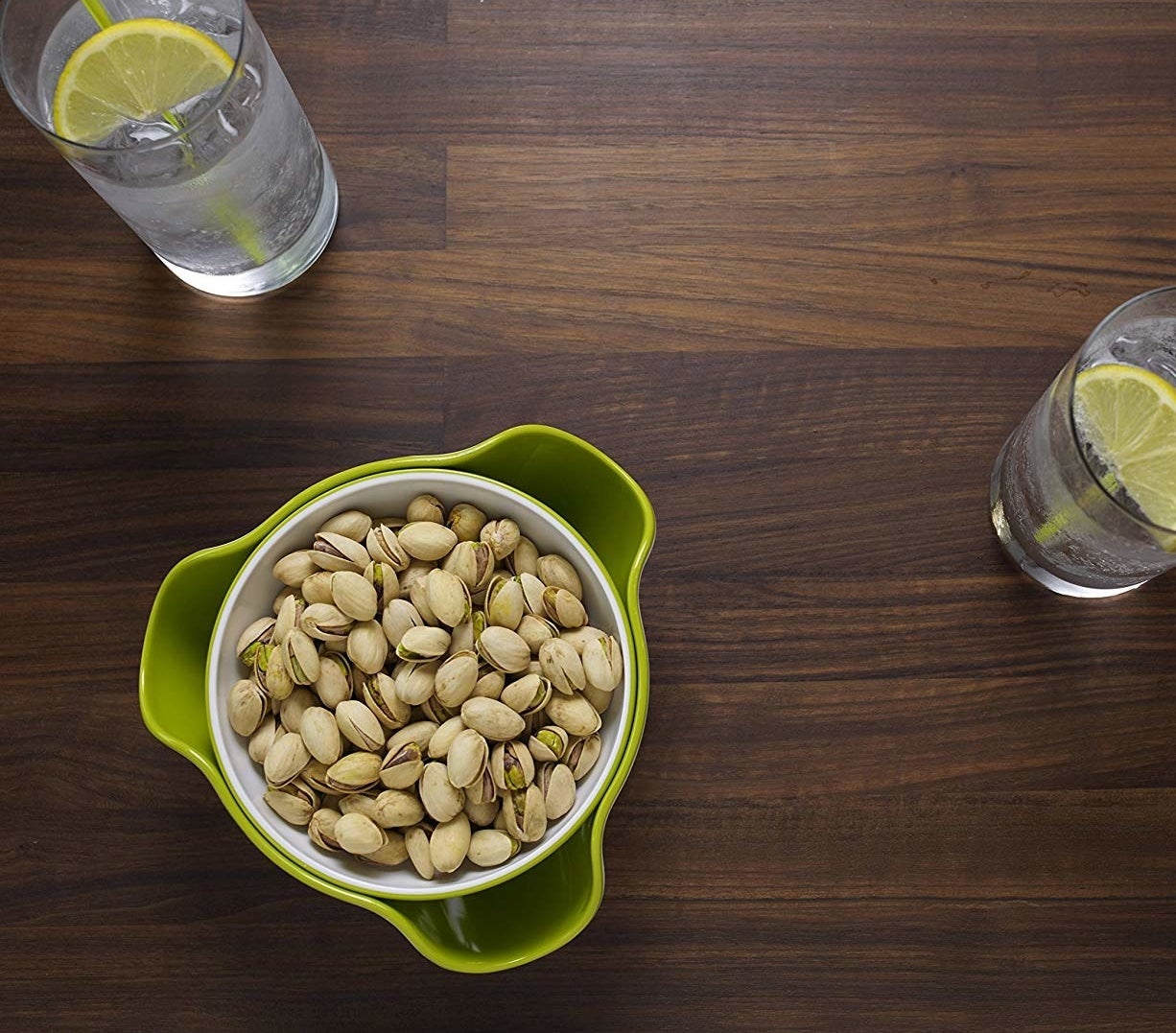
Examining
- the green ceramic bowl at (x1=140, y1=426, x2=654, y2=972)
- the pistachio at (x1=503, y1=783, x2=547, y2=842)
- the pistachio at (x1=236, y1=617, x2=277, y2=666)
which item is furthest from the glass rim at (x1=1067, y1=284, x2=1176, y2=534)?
the pistachio at (x1=236, y1=617, x2=277, y2=666)

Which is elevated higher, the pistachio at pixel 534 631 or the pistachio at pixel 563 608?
the pistachio at pixel 563 608

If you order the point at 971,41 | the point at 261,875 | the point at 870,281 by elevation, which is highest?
the point at 971,41

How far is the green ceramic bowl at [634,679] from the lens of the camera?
58cm

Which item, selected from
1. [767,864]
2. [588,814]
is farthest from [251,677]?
[767,864]

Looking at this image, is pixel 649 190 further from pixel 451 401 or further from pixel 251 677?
pixel 251 677

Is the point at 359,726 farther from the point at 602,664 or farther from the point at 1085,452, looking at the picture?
the point at 1085,452

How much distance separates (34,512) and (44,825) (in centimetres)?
19

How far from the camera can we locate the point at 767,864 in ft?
2.28

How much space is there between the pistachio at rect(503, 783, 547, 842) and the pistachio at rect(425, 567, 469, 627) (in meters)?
0.09

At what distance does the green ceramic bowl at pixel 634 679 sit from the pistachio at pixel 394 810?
37 millimetres

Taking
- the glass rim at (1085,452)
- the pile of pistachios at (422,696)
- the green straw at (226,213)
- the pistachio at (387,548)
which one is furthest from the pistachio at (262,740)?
the glass rim at (1085,452)

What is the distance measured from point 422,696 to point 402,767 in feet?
0.12

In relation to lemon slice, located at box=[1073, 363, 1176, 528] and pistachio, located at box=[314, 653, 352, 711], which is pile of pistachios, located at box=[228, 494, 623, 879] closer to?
pistachio, located at box=[314, 653, 352, 711]

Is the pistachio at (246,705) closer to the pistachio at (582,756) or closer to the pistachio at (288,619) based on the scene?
the pistachio at (288,619)
